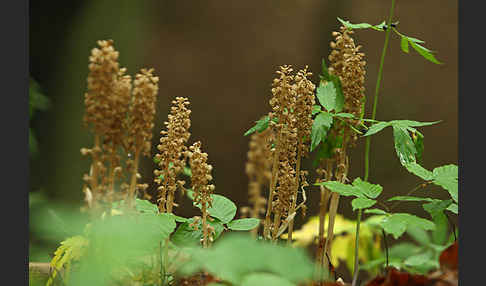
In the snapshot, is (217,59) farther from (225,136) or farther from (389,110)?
(389,110)

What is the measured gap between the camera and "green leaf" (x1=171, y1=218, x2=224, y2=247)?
2.85ft

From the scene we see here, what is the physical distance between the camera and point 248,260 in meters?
0.65

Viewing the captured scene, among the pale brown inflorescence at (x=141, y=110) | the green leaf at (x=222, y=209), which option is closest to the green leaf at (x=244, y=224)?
the green leaf at (x=222, y=209)

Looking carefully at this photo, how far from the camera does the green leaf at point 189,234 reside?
0.87m

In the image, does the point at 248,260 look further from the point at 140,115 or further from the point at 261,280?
the point at 140,115

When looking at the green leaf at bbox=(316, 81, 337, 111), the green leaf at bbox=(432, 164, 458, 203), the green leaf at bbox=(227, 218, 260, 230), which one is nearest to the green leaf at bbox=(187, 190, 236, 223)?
the green leaf at bbox=(227, 218, 260, 230)

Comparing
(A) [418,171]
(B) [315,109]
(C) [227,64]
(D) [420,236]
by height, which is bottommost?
(D) [420,236]

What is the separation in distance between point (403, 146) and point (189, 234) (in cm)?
40

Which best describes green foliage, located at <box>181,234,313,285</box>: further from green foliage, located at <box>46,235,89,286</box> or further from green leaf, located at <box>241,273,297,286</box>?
green foliage, located at <box>46,235,89,286</box>

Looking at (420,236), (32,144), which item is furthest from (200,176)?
(420,236)

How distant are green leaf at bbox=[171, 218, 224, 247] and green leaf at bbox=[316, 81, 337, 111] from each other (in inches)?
11.2

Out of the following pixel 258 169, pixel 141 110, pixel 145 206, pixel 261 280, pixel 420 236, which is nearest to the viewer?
pixel 261 280

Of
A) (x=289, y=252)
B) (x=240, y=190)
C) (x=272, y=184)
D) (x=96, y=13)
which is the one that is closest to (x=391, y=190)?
(x=240, y=190)

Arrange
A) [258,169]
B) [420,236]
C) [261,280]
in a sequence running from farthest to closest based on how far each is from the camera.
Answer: [420,236] → [258,169] → [261,280]
